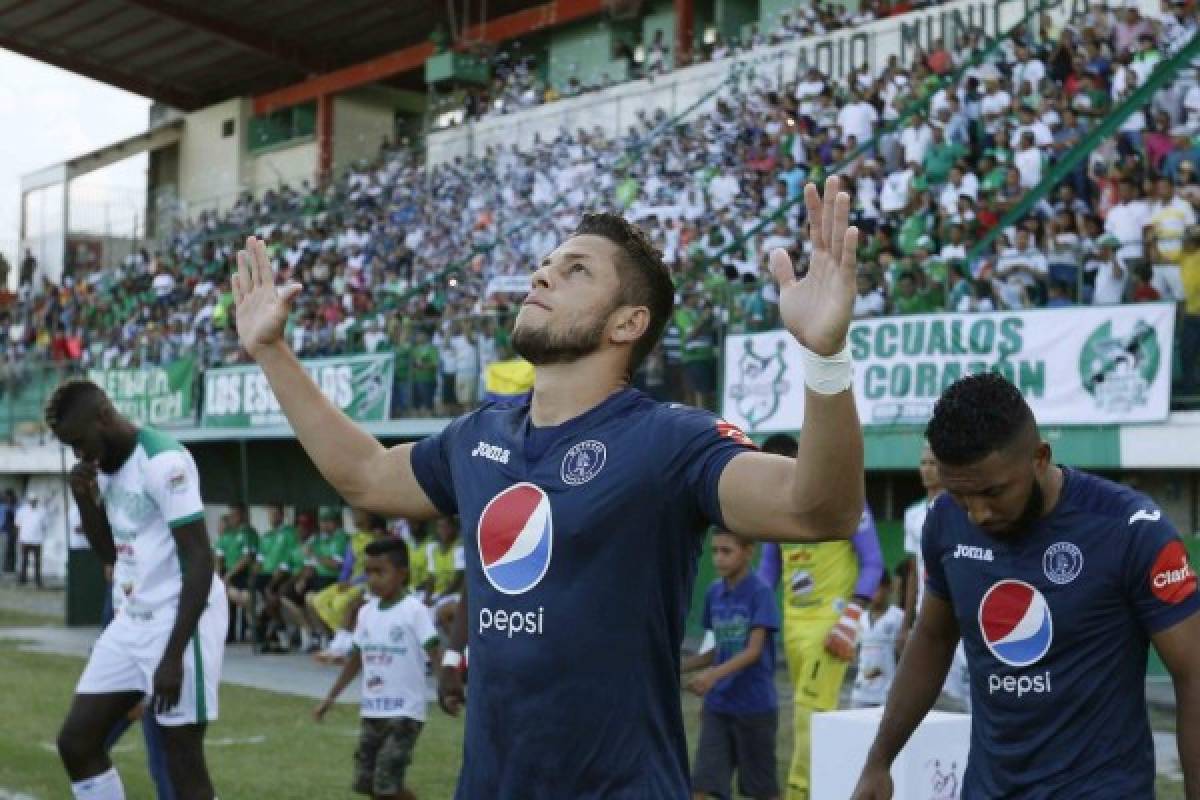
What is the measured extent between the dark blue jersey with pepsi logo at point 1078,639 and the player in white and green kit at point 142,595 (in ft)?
11.4

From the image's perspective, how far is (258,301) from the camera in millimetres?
4055

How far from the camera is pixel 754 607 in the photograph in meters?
8.29

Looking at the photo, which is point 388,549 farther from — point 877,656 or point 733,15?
point 733,15

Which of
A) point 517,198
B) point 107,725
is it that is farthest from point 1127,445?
point 517,198

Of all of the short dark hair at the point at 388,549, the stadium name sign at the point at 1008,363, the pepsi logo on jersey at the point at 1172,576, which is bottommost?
the short dark hair at the point at 388,549

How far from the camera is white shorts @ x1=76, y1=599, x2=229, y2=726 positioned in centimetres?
684

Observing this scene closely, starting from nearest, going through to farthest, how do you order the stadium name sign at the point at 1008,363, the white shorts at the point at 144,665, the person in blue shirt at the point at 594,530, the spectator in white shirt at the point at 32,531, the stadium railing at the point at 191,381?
the person in blue shirt at the point at 594,530 < the white shorts at the point at 144,665 < the stadium name sign at the point at 1008,363 < the stadium railing at the point at 191,381 < the spectator in white shirt at the point at 32,531

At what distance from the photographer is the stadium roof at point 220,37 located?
39.5 metres

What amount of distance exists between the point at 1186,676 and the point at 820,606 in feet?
15.2

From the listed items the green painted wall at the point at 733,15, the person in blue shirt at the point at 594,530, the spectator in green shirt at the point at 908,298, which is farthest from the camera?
the green painted wall at the point at 733,15

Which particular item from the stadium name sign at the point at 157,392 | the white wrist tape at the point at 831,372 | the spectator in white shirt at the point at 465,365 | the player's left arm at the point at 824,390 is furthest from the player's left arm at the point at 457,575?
the white wrist tape at the point at 831,372

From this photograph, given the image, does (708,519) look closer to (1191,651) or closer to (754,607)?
(1191,651)

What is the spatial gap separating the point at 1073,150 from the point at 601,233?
13707mm

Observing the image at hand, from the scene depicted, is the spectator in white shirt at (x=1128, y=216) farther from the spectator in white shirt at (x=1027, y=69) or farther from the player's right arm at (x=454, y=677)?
the player's right arm at (x=454, y=677)
